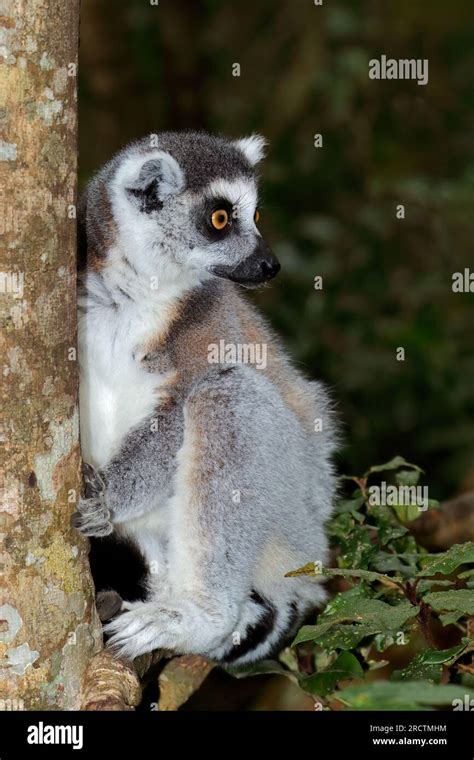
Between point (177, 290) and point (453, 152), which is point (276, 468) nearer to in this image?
point (177, 290)

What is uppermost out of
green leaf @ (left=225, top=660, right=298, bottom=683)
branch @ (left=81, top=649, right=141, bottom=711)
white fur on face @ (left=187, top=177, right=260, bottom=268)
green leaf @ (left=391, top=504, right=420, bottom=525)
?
white fur on face @ (left=187, top=177, right=260, bottom=268)

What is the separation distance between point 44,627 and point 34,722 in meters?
0.28

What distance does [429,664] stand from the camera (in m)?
2.97

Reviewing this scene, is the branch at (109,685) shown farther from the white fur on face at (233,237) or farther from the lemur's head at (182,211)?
the white fur on face at (233,237)

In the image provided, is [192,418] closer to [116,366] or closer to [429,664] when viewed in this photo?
[116,366]

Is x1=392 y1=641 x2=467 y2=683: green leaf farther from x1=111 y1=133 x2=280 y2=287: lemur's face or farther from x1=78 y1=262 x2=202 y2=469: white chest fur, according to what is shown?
x1=111 y1=133 x2=280 y2=287: lemur's face

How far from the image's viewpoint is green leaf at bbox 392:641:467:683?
289 centimetres

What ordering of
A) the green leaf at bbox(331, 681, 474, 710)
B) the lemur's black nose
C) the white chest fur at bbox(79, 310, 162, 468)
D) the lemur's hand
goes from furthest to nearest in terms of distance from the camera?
the lemur's black nose → the white chest fur at bbox(79, 310, 162, 468) → the lemur's hand → the green leaf at bbox(331, 681, 474, 710)

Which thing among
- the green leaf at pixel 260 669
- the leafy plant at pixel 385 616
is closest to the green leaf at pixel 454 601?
the leafy plant at pixel 385 616

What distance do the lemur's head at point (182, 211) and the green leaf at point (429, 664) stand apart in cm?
182

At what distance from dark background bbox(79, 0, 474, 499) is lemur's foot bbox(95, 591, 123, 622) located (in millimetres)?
3585

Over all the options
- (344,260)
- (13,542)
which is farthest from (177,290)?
(344,260)

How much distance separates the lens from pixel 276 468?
12.4ft

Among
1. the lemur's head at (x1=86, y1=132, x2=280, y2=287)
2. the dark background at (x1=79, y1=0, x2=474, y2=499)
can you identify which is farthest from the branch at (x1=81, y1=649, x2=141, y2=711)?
the dark background at (x1=79, y1=0, x2=474, y2=499)
